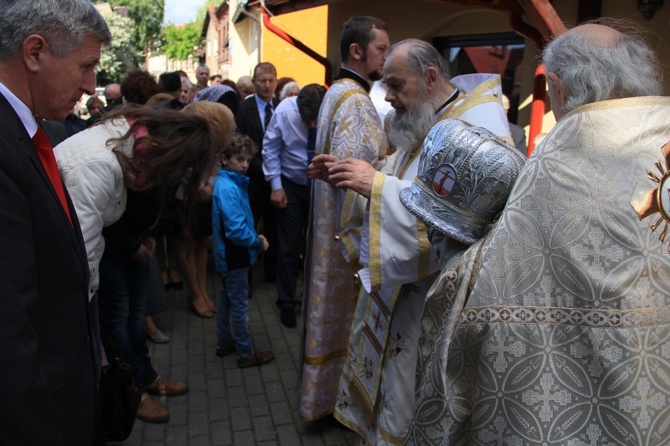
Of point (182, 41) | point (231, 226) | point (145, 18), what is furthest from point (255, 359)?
point (182, 41)

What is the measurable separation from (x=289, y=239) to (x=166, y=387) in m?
1.63

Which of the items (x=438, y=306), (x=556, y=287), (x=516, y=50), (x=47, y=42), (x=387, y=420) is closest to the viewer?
(x=556, y=287)

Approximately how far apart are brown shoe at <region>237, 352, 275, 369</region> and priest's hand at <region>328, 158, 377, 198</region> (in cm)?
213

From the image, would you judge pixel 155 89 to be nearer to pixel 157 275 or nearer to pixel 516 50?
pixel 157 275

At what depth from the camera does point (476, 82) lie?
2.55 metres

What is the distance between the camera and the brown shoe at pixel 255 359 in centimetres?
410

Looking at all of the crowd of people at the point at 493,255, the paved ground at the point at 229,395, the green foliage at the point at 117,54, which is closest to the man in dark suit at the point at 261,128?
the paved ground at the point at 229,395

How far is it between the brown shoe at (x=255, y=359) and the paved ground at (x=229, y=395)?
4cm

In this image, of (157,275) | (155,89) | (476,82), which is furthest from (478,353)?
(155,89)

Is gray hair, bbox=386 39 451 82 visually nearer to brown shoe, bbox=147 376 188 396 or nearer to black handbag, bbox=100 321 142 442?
black handbag, bbox=100 321 142 442

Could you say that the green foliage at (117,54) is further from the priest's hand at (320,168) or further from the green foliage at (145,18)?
the priest's hand at (320,168)

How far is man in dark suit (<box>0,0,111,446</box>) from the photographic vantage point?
1.17 metres

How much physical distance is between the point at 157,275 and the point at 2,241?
10.2 feet

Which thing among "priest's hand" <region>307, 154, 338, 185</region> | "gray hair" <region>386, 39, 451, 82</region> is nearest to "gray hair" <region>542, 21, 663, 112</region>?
"gray hair" <region>386, 39, 451, 82</region>
